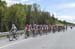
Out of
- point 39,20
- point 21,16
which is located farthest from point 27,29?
point 39,20

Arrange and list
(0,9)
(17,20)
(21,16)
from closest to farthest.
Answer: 1. (0,9)
2. (17,20)
3. (21,16)

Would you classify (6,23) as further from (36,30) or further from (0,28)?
(36,30)

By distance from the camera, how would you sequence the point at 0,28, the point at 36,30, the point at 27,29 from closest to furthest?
the point at 27,29, the point at 36,30, the point at 0,28

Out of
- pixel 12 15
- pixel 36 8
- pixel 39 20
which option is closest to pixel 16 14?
pixel 12 15

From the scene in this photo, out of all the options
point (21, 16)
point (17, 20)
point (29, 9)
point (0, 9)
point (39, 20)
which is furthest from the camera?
point (39, 20)

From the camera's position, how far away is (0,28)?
7700 centimetres

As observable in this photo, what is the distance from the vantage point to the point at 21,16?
100m

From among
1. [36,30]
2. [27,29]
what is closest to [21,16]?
[36,30]

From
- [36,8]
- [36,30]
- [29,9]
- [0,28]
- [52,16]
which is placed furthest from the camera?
[52,16]

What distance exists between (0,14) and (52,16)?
282 feet

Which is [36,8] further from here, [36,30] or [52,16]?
[36,30]

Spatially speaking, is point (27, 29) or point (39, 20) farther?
point (39, 20)

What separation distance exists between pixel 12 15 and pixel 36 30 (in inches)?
1759

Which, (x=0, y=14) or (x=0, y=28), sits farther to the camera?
(x=0, y=14)
